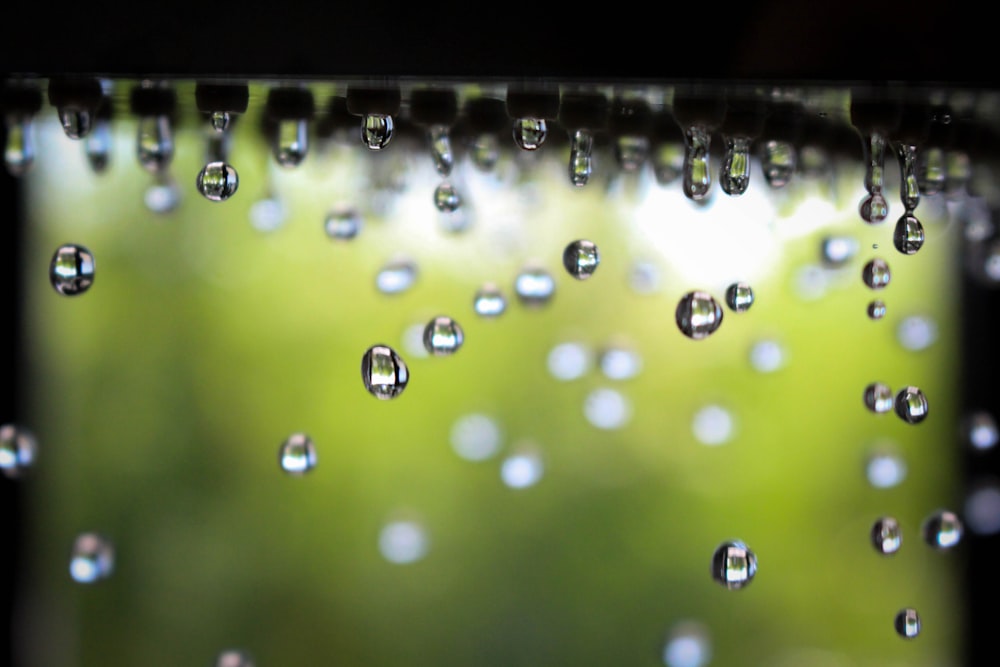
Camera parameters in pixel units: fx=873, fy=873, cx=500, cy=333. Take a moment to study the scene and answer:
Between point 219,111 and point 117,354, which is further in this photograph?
point 117,354

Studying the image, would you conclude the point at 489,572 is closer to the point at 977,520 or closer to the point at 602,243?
the point at 602,243

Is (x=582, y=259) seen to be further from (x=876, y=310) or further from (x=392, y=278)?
(x=392, y=278)

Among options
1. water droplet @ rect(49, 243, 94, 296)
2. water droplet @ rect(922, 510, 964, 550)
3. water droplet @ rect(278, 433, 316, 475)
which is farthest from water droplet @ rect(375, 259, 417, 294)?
water droplet @ rect(922, 510, 964, 550)

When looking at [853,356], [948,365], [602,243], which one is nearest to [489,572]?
[602,243]

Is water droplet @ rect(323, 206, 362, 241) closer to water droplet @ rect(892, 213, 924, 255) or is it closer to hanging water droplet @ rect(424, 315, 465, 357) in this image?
hanging water droplet @ rect(424, 315, 465, 357)

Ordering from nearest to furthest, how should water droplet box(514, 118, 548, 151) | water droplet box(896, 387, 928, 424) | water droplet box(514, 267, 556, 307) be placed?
water droplet box(514, 118, 548, 151) < water droplet box(896, 387, 928, 424) < water droplet box(514, 267, 556, 307)

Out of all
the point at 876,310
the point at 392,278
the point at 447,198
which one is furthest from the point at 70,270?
the point at 876,310

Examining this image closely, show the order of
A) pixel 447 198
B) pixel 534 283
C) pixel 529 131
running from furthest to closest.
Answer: pixel 534 283 < pixel 447 198 < pixel 529 131
